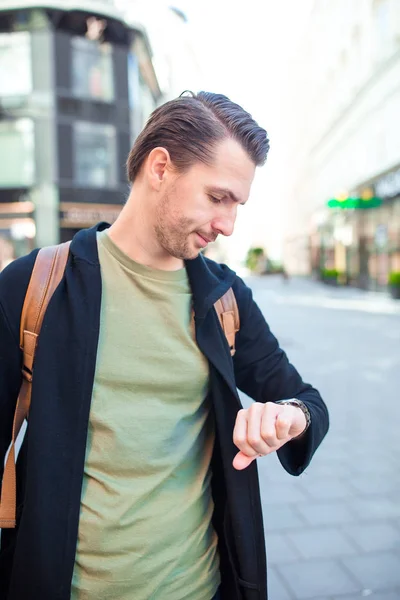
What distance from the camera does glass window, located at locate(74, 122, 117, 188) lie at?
23.9m

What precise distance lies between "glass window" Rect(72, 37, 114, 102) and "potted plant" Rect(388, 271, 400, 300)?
535 inches

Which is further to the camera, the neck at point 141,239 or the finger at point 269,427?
the neck at point 141,239

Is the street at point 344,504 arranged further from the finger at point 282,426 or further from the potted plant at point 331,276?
the potted plant at point 331,276

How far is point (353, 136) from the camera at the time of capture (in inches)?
1241

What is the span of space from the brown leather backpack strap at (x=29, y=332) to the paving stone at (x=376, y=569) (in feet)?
7.89

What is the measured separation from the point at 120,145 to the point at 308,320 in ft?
41.2

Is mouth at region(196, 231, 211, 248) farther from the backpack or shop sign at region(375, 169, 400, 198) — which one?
shop sign at region(375, 169, 400, 198)

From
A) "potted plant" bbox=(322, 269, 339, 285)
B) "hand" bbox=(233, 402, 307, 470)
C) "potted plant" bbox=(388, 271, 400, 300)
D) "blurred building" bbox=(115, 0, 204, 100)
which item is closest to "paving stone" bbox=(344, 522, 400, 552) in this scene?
"hand" bbox=(233, 402, 307, 470)

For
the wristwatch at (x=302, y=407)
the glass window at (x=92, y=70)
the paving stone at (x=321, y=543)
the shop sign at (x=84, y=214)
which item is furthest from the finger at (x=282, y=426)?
the glass window at (x=92, y=70)

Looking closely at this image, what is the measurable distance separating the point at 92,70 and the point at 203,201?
25.2 metres

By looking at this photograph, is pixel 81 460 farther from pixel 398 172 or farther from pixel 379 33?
pixel 379 33

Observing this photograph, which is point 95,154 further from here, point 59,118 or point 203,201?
point 203,201

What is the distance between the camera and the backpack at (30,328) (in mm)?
1497

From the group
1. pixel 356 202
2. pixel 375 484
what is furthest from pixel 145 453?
pixel 356 202
